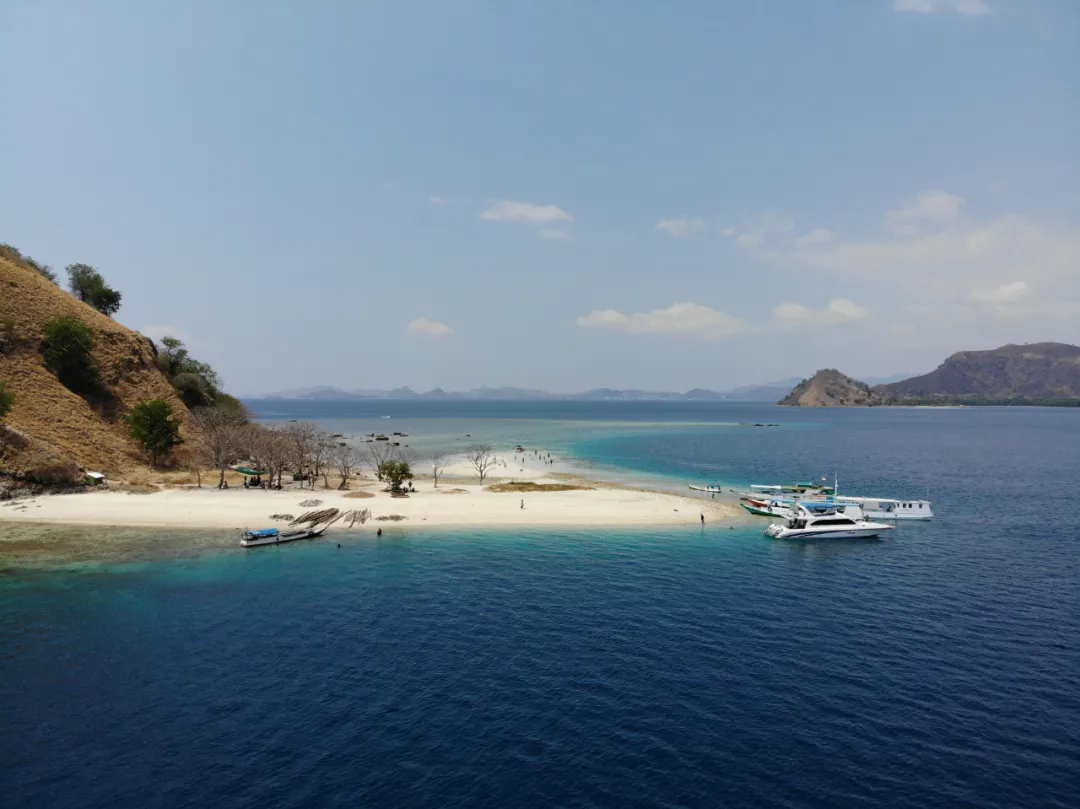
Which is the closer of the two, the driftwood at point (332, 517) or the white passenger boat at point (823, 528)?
the white passenger boat at point (823, 528)

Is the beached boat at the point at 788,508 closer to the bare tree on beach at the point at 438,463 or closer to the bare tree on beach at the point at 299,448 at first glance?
the bare tree on beach at the point at 438,463

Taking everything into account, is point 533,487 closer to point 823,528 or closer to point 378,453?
point 823,528

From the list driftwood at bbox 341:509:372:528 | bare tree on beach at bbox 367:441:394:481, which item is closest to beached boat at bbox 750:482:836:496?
driftwood at bbox 341:509:372:528

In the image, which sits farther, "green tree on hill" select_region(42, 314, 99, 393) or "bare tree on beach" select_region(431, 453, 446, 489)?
"bare tree on beach" select_region(431, 453, 446, 489)

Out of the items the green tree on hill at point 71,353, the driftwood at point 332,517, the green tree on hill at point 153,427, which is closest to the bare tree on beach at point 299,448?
the green tree on hill at point 153,427

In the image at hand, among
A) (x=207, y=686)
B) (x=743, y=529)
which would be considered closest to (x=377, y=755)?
(x=207, y=686)

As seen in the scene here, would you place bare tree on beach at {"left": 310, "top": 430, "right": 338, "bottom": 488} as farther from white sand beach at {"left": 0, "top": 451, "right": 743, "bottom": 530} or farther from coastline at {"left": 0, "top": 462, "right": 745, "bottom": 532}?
coastline at {"left": 0, "top": 462, "right": 745, "bottom": 532}
